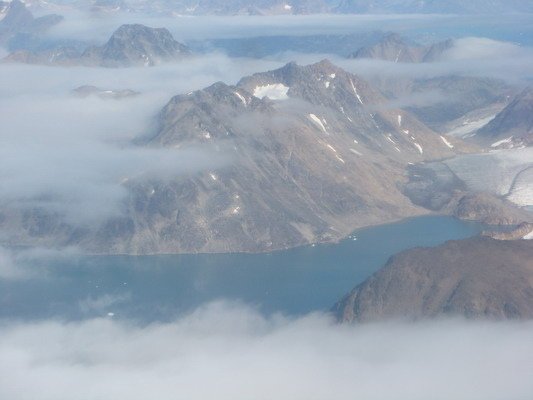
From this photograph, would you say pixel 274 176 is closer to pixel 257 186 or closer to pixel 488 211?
pixel 257 186

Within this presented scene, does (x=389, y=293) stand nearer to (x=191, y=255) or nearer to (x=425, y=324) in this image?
(x=425, y=324)

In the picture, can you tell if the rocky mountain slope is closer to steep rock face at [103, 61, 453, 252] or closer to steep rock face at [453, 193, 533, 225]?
steep rock face at [103, 61, 453, 252]

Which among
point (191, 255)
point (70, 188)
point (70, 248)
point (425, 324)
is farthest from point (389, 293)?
point (70, 188)

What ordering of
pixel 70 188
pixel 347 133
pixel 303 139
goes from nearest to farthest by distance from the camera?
pixel 70 188 → pixel 303 139 → pixel 347 133

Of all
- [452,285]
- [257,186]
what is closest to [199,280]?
[257,186]

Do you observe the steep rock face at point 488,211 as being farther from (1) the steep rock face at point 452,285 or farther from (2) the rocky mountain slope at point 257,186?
(1) the steep rock face at point 452,285

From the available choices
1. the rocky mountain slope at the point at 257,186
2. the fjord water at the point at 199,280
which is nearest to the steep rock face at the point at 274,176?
the rocky mountain slope at the point at 257,186
